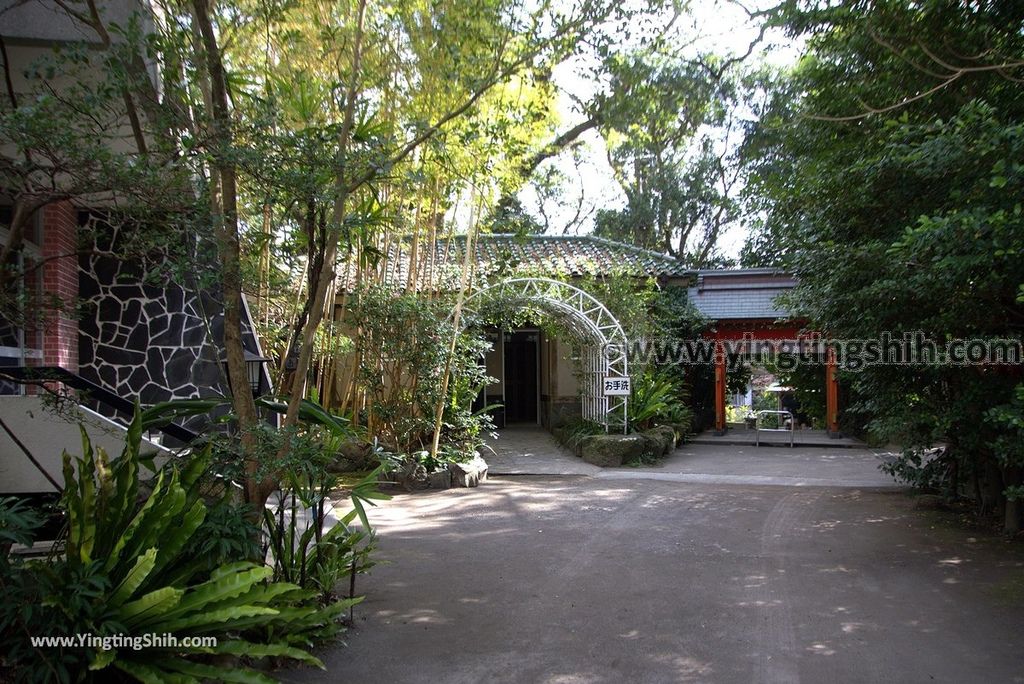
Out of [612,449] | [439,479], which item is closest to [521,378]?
[612,449]

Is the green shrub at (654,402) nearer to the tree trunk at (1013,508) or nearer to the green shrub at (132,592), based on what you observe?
the tree trunk at (1013,508)

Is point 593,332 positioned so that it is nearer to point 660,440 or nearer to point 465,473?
point 660,440

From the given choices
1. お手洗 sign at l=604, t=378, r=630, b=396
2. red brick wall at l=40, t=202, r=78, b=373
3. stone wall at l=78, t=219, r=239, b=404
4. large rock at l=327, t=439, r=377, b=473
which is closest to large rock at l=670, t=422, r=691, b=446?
お手洗 sign at l=604, t=378, r=630, b=396

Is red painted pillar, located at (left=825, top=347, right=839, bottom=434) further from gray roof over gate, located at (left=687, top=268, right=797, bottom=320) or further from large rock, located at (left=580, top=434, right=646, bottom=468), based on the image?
large rock, located at (left=580, top=434, right=646, bottom=468)

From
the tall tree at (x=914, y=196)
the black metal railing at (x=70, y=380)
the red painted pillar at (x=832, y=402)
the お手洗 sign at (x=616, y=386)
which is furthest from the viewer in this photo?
the red painted pillar at (x=832, y=402)

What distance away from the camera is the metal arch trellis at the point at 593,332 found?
1191 centimetres

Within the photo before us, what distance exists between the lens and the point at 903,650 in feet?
14.9

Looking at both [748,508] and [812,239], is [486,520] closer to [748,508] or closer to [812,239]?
[748,508]

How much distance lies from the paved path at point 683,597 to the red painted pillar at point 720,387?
23.2 feet

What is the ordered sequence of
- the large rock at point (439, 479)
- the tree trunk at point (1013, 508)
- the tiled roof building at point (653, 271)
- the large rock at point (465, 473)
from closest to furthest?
1. the tree trunk at point (1013, 508)
2. the large rock at point (439, 479)
3. the large rock at point (465, 473)
4. the tiled roof building at point (653, 271)

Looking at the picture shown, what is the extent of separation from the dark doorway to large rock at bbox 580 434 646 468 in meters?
5.00

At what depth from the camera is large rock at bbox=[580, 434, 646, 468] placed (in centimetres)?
1189

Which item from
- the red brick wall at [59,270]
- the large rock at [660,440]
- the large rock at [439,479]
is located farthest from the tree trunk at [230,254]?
the large rock at [660,440]

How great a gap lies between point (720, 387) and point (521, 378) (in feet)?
13.8
